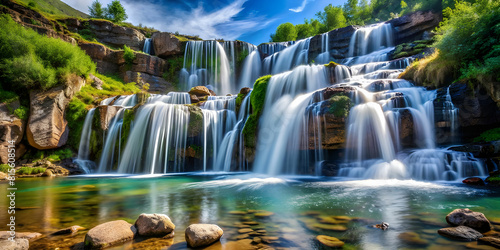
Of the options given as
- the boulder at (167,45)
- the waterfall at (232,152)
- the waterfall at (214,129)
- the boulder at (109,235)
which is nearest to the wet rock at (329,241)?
the boulder at (109,235)

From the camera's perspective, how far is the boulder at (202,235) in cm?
297

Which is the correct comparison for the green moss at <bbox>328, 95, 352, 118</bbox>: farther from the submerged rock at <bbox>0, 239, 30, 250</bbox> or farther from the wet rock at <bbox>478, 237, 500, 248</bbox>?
the submerged rock at <bbox>0, 239, 30, 250</bbox>

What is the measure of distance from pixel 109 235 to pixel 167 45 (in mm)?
29343

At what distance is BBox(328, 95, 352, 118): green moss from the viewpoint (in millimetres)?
9961

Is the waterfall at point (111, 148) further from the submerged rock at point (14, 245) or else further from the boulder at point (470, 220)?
the boulder at point (470, 220)

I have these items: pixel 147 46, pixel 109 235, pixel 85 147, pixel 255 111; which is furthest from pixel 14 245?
pixel 147 46

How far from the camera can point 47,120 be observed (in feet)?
47.4

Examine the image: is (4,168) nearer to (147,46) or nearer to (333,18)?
(147,46)

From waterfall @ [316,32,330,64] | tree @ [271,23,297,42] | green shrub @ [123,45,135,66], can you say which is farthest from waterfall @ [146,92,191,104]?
tree @ [271,23,297,42]

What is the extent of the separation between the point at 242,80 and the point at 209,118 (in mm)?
14473

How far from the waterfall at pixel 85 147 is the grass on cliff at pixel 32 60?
3.48m

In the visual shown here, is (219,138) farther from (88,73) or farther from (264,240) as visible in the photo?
(88,73)

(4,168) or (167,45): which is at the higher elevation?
(167,45)

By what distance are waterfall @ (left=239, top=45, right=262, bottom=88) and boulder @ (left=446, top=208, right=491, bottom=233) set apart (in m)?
25.1
